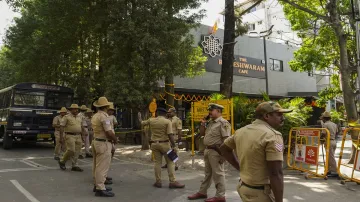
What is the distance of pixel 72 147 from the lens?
8805mm

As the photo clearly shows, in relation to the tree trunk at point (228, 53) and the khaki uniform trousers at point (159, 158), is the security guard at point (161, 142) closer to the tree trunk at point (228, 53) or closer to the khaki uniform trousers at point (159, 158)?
the khaki uniform trousers at point (159, 158)

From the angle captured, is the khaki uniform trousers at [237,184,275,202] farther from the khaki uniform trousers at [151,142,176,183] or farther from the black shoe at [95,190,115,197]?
the khaki uniform trousers at [151,142,176,183]

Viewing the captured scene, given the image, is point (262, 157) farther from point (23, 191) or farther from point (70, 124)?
point (70, 124)

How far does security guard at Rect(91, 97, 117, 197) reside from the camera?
610 cm

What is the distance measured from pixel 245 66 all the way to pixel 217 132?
2177 centimetres

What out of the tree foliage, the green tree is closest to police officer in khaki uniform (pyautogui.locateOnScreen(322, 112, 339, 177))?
the tree foliage

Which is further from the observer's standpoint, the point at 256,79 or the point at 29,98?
the point at 256,79

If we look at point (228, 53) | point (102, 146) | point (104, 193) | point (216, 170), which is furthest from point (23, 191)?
point (228, 53)

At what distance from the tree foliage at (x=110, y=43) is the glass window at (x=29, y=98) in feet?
9.20

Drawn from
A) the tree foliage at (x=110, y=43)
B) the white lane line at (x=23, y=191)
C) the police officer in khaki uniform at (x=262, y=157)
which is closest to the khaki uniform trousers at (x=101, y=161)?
the white lane line at (x=23, y=191)

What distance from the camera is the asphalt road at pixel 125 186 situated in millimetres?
6026

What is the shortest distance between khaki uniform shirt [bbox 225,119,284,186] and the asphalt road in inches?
128

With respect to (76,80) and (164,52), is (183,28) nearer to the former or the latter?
(164,52)

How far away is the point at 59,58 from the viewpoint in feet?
60.3
